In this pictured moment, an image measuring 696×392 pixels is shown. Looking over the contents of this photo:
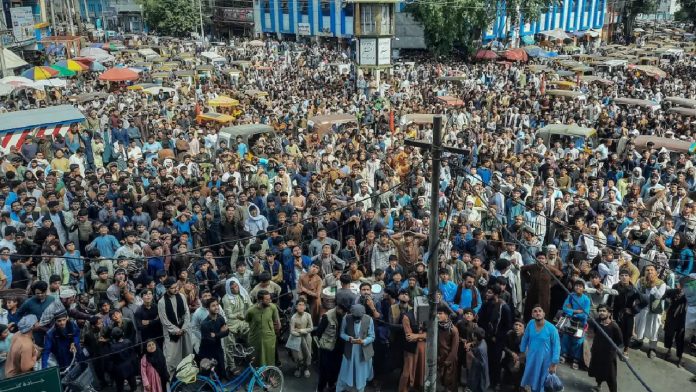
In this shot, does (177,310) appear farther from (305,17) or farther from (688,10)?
(688,10)

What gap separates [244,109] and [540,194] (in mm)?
13145

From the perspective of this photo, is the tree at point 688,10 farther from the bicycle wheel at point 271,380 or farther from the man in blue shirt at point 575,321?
the bicycle wheel at point 271,380

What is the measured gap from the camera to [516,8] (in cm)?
3919

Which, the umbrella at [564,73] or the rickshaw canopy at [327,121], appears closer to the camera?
the rickshaw canopy at [327,121]

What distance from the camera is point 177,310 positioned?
7.43 meters

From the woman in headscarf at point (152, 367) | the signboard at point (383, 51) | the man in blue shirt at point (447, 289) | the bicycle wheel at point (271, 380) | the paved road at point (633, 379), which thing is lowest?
the paved road at point (633, 379)

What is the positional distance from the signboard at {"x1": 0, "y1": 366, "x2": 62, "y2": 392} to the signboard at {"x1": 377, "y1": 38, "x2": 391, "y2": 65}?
21523 millimetres

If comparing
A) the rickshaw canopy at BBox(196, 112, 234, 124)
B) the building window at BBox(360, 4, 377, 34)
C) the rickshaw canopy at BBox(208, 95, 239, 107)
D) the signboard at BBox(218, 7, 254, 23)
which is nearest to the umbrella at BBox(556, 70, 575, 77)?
the building window at BBox(360, 4, 377, 34)

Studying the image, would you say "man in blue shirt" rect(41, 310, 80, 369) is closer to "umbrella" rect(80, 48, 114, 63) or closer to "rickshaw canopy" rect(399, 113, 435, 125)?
"rickshaw canopy" rect(399, 113, 435, 125)

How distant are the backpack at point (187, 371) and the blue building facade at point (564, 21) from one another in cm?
4019

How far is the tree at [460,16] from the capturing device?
37531mm

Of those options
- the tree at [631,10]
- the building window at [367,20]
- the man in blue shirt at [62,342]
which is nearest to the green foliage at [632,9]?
the tree at [631,10]

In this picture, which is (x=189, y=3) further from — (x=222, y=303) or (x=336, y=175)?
(x=222, y=303)

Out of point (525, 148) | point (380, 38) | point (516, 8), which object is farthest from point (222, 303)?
point (516, 8)
